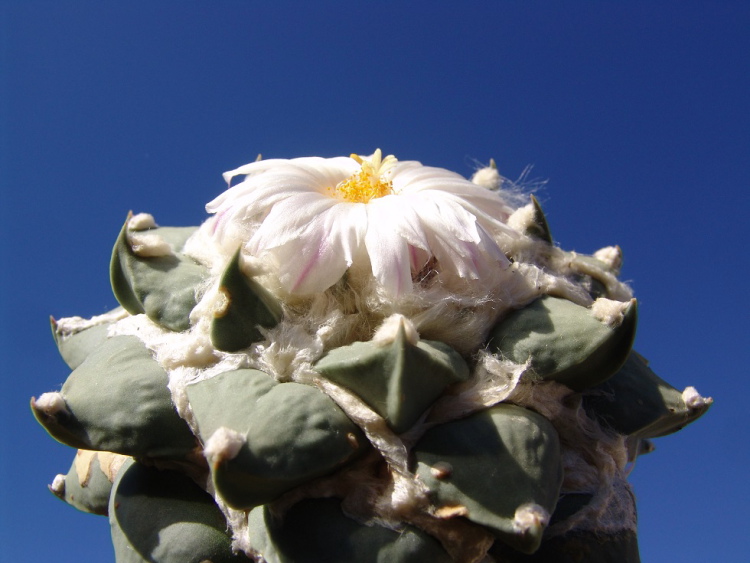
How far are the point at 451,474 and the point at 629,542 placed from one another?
68 cm

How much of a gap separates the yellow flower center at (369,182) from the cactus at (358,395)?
112 mm

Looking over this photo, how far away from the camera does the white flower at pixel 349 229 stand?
1.74 m

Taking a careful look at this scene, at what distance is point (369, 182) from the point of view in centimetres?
219

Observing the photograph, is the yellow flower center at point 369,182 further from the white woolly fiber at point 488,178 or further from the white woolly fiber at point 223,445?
the white woolly fiber at point 223,445

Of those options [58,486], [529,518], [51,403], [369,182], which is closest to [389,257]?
[369,182]

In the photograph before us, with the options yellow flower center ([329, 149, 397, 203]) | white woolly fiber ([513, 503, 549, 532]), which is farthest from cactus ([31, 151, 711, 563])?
yellow flower center ([329, 149, 397, 203])

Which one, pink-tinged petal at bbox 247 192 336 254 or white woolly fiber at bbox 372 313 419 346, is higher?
pink-tinged petal at bbox 247 192 336 254

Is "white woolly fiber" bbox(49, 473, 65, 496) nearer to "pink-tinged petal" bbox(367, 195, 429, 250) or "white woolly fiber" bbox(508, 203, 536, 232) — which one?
"pink-tinged petal" bbox(367, 195, 429, 250)

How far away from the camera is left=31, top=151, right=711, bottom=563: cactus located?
4.97 feet

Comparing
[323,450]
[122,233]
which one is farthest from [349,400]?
[122,233]

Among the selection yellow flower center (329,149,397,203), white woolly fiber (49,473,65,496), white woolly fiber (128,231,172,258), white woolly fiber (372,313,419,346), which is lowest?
white woolly fiber (49,473,65,496)

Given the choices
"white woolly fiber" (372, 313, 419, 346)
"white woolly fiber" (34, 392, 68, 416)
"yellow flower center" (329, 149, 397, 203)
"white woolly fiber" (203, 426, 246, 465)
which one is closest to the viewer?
"white woolly fiber" (203, 426, 246, 465)

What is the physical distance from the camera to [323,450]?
4.92 feet

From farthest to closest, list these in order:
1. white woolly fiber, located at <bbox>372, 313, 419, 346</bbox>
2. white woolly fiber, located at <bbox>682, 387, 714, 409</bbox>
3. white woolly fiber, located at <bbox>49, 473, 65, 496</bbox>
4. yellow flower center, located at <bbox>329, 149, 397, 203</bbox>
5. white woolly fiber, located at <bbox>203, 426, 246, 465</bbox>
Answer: white woolly fiber, located at <bbox>49, 473, 65, 496</bbox> → yellow flower center, located at <bbox>329, 149, 397, 203</bbox> → white woolly fiber, located at <bbox>682, 387, 714, 409</bbox> → white woolly fiber, located at <bbox>372, 313, 419, 346</bbox> → white woolly fiber, located at <bbox>203, 426, 246, 465</bbox>
